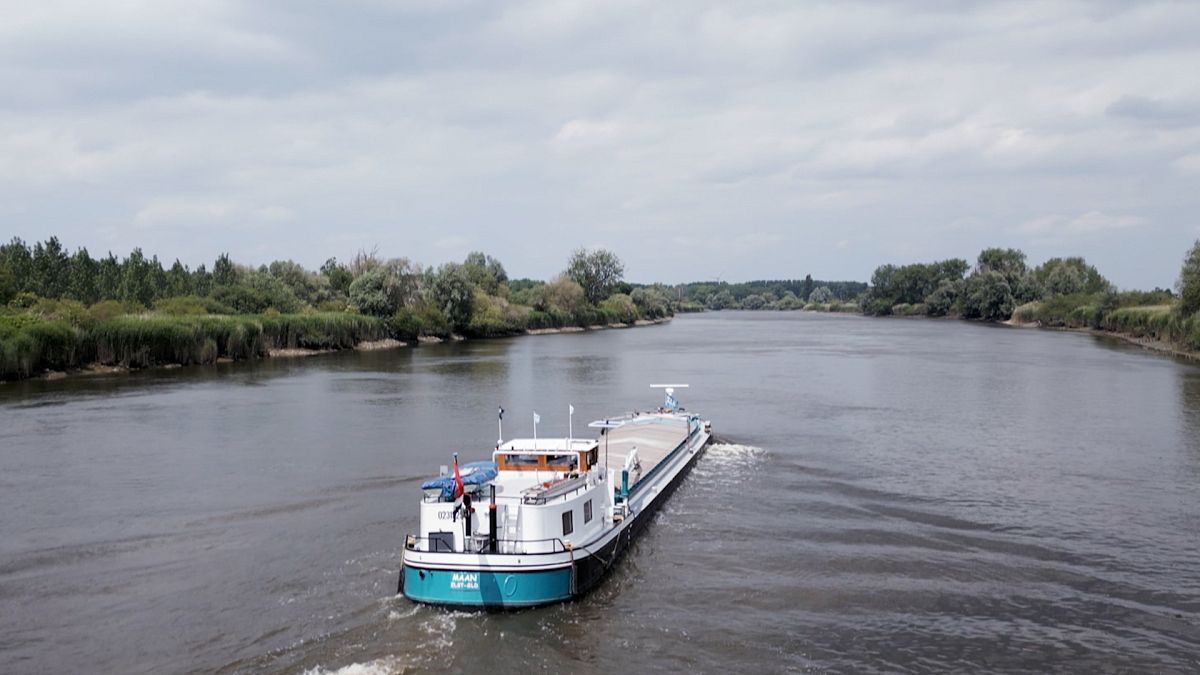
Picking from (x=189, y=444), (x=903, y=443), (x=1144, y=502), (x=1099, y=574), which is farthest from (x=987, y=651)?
(x=189, y=444)

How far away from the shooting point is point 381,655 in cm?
1491

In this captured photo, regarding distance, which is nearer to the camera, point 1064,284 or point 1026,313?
point 1026,313

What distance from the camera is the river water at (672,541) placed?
1557cm

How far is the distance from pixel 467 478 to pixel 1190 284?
260 feet

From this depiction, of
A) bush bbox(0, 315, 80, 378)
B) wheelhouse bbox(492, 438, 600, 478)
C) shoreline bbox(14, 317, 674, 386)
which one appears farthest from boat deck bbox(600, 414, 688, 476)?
shoreline bbox(14, 317, 674, 386)

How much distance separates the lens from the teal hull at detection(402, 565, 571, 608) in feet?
54.6

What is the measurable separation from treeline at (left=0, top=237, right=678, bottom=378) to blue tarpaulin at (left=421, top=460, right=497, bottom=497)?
43.6 m

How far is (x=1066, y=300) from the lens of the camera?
431ft

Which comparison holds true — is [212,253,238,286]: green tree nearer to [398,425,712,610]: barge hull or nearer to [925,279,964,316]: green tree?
[398,425,712,610]: barge hull

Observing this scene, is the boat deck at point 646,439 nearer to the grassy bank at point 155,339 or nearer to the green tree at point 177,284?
the grassy bank at point 155,339

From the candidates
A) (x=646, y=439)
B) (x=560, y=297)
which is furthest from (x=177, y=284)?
(x=646, y=439)

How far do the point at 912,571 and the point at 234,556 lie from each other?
15.2 metres

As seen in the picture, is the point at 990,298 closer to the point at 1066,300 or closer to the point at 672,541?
the point at 1066,300

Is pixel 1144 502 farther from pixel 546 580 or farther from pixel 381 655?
pixel 381 655
